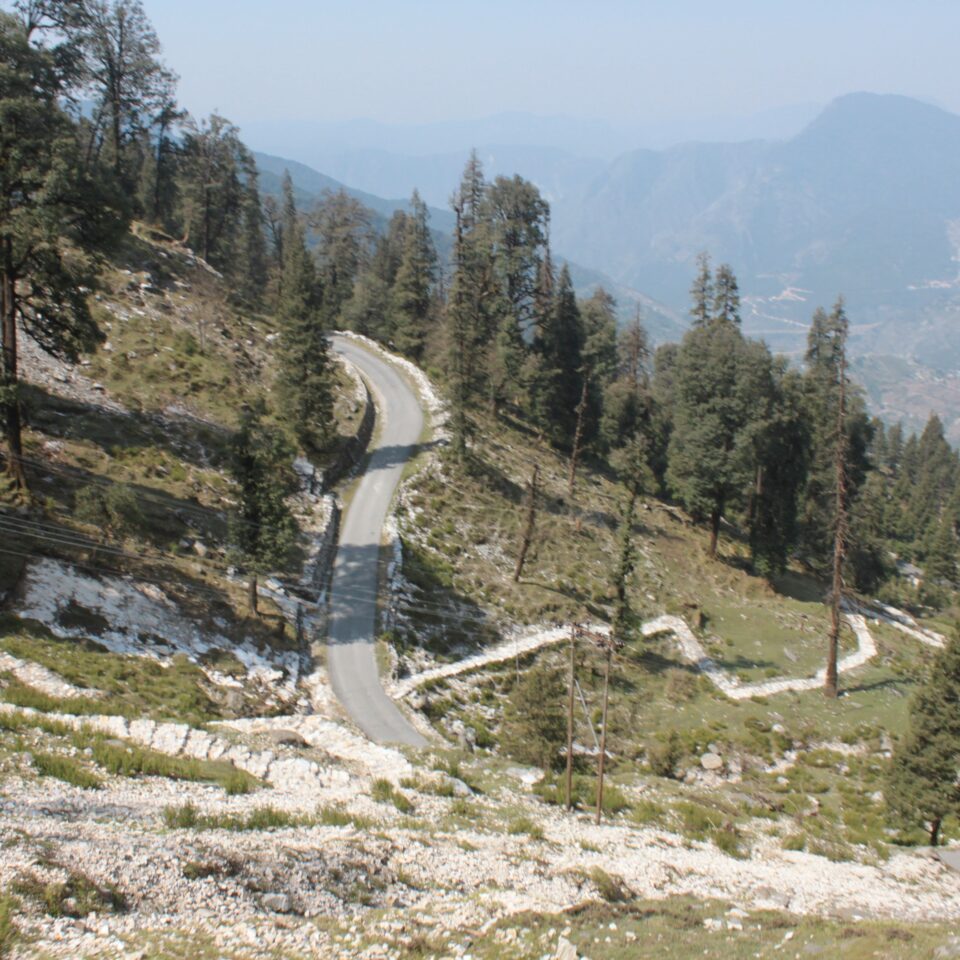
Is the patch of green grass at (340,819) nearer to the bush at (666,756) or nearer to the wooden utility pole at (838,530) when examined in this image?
the bush at (666,756)

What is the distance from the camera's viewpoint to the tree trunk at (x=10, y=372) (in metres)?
25.0

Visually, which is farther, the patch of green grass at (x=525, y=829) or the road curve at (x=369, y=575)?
the road curve at (x=369, y=575)

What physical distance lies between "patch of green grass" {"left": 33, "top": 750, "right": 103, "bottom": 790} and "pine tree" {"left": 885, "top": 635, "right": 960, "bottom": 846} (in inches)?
986

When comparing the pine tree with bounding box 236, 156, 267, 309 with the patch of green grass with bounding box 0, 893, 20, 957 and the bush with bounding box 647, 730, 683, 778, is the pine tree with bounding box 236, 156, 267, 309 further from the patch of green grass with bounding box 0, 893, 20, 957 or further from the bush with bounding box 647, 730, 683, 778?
the patch of green grass with bounding box 0, 893, 20, 957

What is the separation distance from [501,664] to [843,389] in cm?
2346

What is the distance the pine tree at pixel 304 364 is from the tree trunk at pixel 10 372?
18.4m

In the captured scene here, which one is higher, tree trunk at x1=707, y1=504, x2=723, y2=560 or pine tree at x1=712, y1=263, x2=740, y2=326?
pine tree at x1=712, y1=263, x2=740, y2=326

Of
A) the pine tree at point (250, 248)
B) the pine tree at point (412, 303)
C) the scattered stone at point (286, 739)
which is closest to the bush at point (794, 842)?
the scattered stone at point (286, 739)

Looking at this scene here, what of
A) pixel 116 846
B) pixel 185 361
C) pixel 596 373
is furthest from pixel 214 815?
pixel 596 373

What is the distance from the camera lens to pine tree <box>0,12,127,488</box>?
24016 mm

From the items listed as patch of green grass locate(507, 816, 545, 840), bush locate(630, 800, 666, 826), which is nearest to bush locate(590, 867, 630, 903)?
patch of green grass locate(507, 816, 545, 840)

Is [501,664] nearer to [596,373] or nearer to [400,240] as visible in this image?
[596,373]

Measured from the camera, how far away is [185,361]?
44969mm

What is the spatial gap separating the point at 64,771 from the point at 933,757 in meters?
26.2
